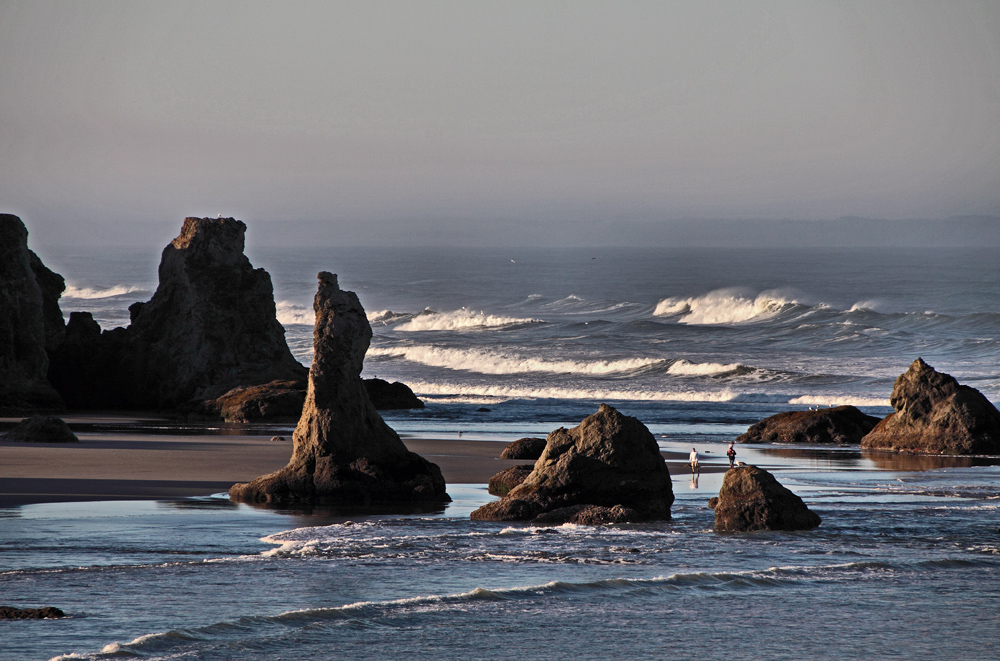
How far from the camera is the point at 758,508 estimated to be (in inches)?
510

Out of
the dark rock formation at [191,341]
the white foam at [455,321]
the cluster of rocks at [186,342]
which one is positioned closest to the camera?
the cluster of rocks at [186,342]

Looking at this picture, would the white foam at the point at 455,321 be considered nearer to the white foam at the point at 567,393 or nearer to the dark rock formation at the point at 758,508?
the white foam at the point at 567,393

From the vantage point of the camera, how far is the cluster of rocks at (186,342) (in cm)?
3312

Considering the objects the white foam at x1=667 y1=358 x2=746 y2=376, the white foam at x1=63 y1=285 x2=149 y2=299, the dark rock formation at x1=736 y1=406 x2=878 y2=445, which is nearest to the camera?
the dark rock formation at x1=736 y1=406 x2=878 y2=445

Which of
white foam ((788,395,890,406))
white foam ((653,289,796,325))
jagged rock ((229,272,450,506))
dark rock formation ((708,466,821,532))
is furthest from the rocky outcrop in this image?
white foam ((653,289,796,325))

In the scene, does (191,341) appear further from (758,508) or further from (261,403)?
(758,508)

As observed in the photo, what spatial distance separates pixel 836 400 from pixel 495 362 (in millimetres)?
19333

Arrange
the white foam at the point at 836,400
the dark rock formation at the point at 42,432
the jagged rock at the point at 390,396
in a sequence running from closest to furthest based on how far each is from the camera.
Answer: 1. the dark rock formation at the point at 42,432
2. the jagged rock at the point at 390,396
3. the white foam at the point at 836,400

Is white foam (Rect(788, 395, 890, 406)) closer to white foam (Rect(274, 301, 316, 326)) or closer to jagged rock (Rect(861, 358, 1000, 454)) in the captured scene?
jagged rock (Rect(861, 358, 1000, 454))

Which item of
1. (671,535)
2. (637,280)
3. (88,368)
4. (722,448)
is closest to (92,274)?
(637,280)

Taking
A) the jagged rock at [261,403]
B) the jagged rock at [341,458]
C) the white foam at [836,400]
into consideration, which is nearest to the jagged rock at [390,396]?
the jagged rock at [261,403]

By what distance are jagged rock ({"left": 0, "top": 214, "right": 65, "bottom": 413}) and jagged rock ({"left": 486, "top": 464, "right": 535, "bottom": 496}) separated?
1895 cm

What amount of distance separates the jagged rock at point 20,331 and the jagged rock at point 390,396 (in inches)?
347

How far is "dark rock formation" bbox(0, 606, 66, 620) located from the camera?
8.06 metres
